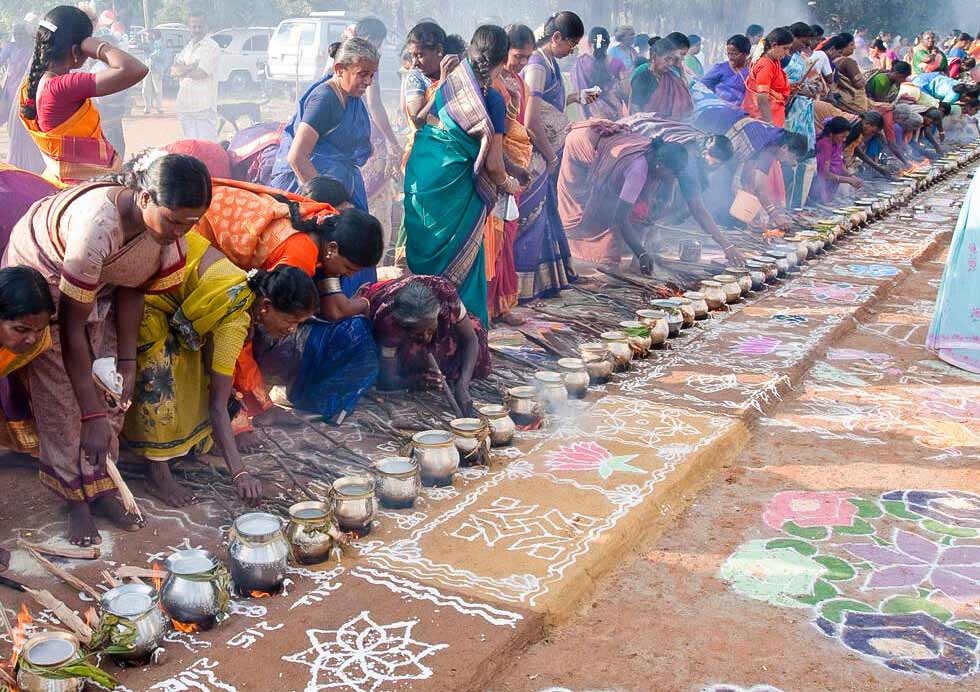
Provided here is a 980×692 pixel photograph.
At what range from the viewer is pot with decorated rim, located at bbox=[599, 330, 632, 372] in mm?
4977

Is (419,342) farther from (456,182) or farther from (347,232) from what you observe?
(456,182)

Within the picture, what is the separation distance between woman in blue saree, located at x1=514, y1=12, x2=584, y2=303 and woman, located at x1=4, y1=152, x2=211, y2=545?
3342 millimetres

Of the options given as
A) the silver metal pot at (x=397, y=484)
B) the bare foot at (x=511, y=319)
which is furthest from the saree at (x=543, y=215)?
the silver metal pot at (x=397, y=484)

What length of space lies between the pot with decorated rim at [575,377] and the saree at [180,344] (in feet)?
5.37

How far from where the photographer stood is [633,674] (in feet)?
8.57

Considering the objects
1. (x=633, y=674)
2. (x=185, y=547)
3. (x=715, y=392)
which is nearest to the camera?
(x=633, y=674)

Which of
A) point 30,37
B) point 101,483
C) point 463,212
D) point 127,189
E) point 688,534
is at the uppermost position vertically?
point 30,37

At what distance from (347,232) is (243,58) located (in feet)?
54.6

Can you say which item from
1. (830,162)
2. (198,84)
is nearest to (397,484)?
(198,84)

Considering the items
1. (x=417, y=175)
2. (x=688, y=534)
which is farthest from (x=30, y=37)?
(x=688, y=534)

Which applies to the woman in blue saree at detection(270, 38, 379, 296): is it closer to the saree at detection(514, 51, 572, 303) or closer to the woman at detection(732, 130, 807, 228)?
the saree at detection(514, 51, 572, 303)

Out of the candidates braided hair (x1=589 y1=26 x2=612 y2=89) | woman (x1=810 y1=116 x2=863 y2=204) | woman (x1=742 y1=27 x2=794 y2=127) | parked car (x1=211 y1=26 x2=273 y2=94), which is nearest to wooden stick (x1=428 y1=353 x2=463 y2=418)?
braided hair (x1=589 y1=26 x2=612 y2=89)

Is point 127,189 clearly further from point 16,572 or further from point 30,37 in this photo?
point 30,37

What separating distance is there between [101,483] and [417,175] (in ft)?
8.18
